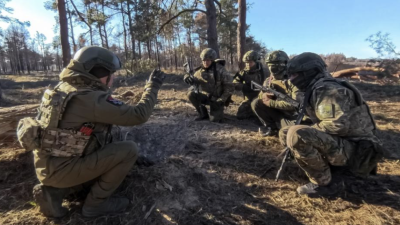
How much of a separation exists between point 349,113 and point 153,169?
2501mm

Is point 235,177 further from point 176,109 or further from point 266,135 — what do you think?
point 176,109

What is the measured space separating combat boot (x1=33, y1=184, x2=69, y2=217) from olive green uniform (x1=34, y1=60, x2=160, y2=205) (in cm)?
11

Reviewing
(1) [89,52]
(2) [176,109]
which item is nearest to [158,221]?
(1) [89,52]

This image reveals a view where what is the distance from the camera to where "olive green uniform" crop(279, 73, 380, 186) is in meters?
2.75

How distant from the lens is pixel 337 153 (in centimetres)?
281

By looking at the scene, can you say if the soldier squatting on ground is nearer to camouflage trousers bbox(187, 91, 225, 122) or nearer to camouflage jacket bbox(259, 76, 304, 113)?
camouflage jacket bbox(259, 76, 304, 113)

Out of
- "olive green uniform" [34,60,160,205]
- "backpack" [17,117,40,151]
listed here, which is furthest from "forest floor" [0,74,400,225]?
"backpack" [17,117,40,151]

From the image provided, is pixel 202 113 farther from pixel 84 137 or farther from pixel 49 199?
pixel 49 199

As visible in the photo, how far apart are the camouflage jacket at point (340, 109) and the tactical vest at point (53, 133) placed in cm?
250

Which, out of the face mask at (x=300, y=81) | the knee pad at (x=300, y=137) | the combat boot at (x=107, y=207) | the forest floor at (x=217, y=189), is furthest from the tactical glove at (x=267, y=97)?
the combat boot at (x=107, y=207)

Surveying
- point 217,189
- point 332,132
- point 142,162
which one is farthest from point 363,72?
point 142,162

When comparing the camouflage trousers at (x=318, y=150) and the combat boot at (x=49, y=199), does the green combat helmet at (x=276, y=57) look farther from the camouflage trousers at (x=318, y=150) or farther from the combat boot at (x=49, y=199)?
the combat boot at (x=49, y=199)

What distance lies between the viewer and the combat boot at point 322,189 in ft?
9.75

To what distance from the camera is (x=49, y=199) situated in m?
2.52
